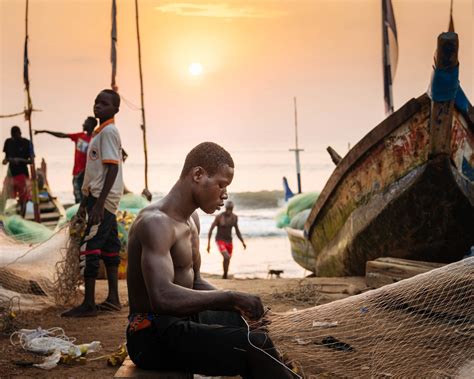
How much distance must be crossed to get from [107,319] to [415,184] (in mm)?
3591

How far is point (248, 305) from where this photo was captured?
2770 millimetres

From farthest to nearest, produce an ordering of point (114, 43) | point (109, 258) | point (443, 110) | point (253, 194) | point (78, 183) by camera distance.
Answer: point (253, 194) → point (114, 43) → point (78, 183) → point (443, 110) → point (109, 258)

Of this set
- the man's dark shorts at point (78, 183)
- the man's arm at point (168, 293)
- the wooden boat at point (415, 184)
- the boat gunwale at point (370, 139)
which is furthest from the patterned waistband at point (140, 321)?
the man's dark shorts at point (78, 183)

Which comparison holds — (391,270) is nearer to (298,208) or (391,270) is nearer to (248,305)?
(248,305)

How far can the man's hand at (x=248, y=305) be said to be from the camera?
2.77 m

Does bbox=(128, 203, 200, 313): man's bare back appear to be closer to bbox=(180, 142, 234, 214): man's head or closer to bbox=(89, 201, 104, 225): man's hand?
bbox=(180, 142, 234, 214): man's head

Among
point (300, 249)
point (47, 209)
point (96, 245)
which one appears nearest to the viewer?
point (96, 245)

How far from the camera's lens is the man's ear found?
2977 mm

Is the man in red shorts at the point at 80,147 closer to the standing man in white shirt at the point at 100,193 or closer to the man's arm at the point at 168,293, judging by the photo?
the standing man in white shirt at the point at 100,193

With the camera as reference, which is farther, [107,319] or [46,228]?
[46,228]

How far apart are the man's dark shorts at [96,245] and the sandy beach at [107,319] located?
1.40 feet

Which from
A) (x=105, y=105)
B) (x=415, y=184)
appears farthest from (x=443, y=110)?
(x=105, y=105)

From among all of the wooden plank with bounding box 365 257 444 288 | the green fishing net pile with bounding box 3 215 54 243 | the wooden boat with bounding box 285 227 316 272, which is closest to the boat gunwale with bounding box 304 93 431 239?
the wooden plank with bounding box 365 257 444 288

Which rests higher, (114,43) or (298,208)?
(114,43)
